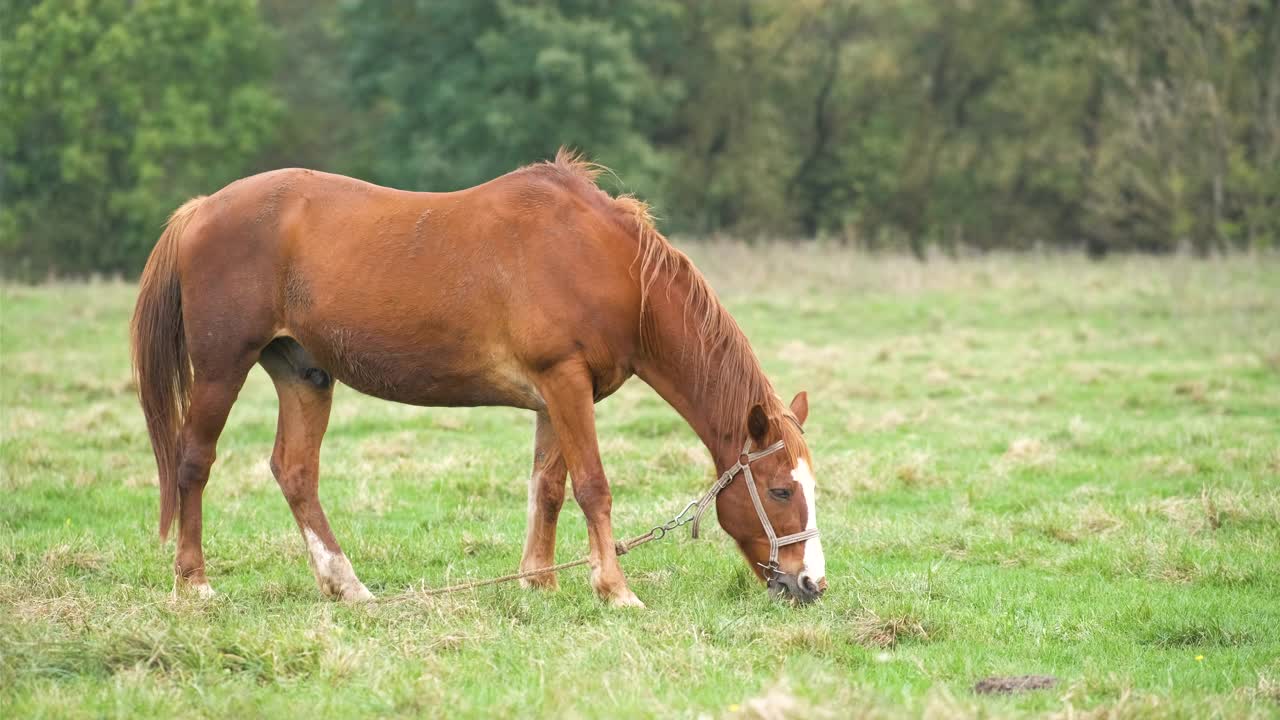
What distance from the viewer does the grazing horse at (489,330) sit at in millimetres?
5758

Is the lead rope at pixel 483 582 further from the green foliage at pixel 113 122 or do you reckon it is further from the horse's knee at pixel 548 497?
the green foliage at pixel 113 122

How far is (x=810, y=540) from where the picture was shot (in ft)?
18.6

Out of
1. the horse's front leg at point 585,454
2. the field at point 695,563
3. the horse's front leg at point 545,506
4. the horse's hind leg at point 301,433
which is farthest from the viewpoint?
the horse's front leg at point 545,506

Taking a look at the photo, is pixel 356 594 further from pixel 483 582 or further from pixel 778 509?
pixel 778 509

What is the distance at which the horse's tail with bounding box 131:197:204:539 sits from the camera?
6.26 metres

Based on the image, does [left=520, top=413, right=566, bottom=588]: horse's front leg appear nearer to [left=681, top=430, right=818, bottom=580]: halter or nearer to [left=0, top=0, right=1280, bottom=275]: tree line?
[left=681, top=430, right=818, bottom=580]: halter

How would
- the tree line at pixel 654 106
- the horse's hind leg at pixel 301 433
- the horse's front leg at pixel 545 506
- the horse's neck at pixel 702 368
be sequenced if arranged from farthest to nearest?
the tree line at pixel 654 106
the horse's front leg at pixel 545 506
the horse's hind leg at pixel 301 433
the horse's neck at pixel 702 368

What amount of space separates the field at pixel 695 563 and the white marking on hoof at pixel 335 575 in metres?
0.09

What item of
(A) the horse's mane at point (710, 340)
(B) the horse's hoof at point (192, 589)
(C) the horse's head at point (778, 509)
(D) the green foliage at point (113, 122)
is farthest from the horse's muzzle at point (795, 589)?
(D) the green foliage at point (113, 122)

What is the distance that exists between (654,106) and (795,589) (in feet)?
115

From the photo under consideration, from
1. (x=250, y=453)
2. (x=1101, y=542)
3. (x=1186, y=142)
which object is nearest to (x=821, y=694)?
(x=1101, y=542)

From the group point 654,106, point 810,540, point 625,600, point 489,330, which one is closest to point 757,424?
point 810,540

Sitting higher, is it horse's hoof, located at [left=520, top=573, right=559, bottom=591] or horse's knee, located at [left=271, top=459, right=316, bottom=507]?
horse's knee, located at [left=271, top=459, right=316, bottom=507]

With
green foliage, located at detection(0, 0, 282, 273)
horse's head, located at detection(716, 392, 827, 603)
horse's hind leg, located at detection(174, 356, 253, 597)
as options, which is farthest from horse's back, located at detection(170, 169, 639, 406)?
green foliage, located at detection(0, 0, 282, 273)
